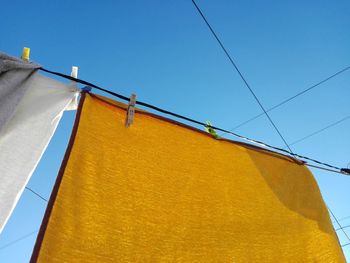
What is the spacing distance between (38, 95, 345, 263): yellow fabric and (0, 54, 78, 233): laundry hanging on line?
0.52ft

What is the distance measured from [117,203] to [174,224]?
0.28 meters

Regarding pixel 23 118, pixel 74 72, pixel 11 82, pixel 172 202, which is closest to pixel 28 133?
pixel 23 118

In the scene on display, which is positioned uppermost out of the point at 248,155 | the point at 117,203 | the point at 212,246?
the point at 248,155

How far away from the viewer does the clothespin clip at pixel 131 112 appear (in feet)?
5.29

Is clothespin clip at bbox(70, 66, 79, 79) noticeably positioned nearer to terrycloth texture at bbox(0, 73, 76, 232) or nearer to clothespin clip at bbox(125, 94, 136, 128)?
terrycloth texture at bbox(0, 73, 76, 232)

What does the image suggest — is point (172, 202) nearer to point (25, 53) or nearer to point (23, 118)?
point (23, 118)

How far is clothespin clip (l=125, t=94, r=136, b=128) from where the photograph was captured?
1614 millimetres

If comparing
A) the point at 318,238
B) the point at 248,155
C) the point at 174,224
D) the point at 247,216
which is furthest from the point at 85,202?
the point at 318,238

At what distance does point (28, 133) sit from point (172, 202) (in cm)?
72

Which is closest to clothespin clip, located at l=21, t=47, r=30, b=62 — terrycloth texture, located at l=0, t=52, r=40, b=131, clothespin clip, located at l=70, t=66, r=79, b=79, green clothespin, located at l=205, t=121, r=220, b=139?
terrycloth texture, located at l=0, t=52, r=40, b=131

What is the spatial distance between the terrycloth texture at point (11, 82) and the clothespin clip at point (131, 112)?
19.7 inches

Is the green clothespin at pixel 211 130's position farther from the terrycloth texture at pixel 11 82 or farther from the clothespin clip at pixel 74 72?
the terrycloth texture at pixel 11 82

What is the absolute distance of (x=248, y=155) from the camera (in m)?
2.04

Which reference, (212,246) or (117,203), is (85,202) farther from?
(212,246)
